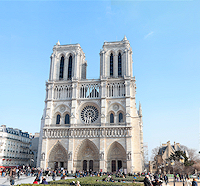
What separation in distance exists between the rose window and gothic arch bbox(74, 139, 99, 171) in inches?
159

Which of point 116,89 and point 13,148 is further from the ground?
point 116,89

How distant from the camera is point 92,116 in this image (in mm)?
39312

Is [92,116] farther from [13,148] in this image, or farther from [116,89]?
[13,148]

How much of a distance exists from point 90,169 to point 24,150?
19.6 m

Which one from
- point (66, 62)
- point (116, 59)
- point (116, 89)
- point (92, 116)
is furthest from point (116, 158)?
point (66, 62)

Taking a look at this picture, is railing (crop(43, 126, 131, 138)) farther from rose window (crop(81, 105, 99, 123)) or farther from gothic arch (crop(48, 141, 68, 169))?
rose window (crop(81, 105, 99, 123))

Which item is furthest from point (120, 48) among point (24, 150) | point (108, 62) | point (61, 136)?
point (24, 150)

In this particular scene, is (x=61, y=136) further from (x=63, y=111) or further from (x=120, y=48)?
(x=120, y=48)

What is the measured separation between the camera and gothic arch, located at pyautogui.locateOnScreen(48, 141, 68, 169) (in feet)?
121

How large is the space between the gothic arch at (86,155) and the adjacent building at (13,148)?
13478 millimetres

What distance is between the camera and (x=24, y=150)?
4753 cm

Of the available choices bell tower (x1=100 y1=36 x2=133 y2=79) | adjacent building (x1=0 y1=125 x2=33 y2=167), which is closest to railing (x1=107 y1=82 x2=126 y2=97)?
bell tower (x1=100 y1=36 x2=133 y2=79)

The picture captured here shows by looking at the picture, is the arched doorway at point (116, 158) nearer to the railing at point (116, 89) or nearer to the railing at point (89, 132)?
the railing at point (89, 132)

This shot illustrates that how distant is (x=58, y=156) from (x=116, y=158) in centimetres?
994
